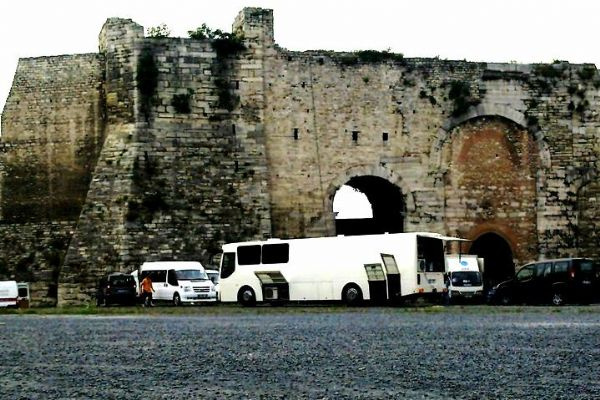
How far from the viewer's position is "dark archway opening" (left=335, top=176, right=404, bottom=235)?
3647 cm

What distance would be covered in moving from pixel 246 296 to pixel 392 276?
4.60 metres

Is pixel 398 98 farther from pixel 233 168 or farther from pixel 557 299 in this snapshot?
pixel 557 299

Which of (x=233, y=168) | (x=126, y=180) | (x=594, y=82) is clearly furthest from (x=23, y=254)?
(x=594, y=82)

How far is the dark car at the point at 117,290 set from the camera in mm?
31578

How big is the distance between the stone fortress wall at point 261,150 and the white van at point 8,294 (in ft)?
3.42

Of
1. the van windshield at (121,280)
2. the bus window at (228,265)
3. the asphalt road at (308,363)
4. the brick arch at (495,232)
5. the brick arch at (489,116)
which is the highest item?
the brick arch at (489,116)

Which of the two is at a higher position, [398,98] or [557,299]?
[398,98]

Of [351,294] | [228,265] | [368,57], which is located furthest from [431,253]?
[368,57]

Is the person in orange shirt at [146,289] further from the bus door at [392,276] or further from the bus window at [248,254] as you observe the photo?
the bus door at [392,276]

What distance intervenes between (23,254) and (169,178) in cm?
557

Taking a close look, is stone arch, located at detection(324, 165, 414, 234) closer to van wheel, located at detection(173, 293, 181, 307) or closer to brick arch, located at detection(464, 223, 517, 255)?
brick arch, located at detection(464, 223, 517, 255)

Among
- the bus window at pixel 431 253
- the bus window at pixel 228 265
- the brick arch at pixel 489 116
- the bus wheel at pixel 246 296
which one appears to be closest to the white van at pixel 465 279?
the bus window at pixel 431 253

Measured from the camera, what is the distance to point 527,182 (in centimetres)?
3703

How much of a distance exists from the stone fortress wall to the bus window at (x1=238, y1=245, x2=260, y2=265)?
7.64ft
